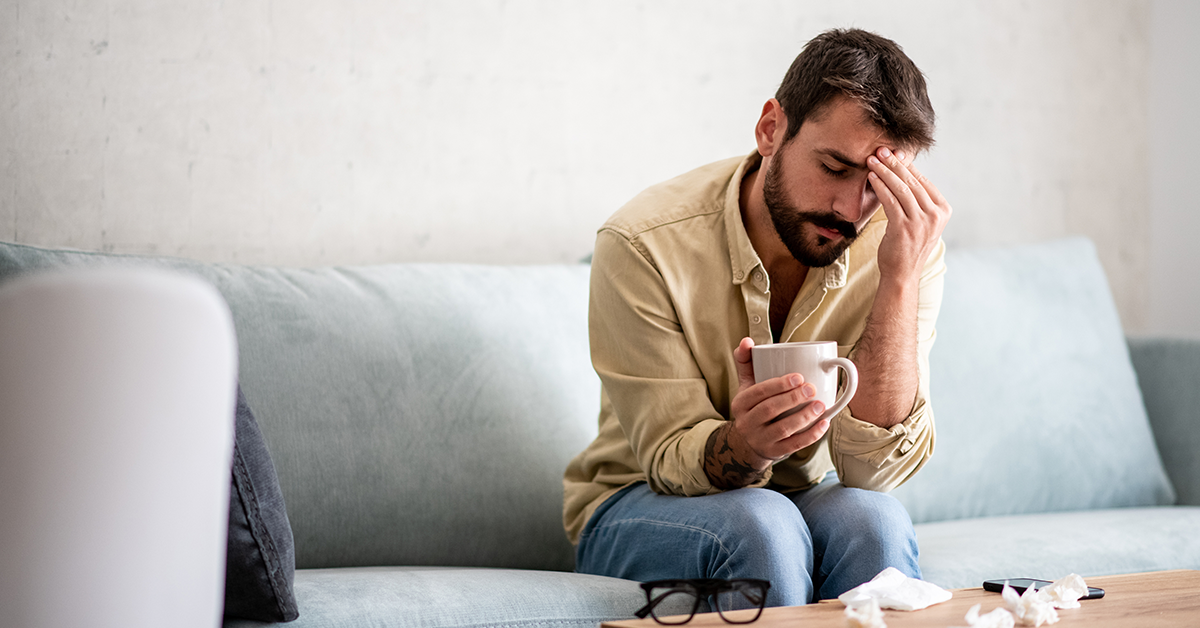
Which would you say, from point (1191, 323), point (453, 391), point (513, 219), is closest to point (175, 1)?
point (513, 219)

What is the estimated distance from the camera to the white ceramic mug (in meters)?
1.04

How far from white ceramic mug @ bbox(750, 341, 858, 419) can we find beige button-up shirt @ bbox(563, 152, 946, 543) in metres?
0.21

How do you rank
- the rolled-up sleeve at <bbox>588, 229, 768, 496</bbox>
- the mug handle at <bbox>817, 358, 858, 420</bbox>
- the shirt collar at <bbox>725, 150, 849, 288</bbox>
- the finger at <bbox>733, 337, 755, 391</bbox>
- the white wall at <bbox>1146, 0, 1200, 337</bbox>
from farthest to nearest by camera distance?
the white wall at <bbox>1146, 0, 1200, 337</bbox> < the shirt collar at <bbox>725, 150, 849, 288</bbox> < the rolled-up sleeve at <bbox>588, 229, 768, 496</bbox> < the finger at <bbox>733, 337, 755, 391</bbox> < the mug handle at <bbox>817, 358, 858, 420</bbox>

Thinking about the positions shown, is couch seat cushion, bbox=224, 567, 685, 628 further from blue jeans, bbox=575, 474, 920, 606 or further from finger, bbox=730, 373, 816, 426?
finger, bbox=730, 373, 816, 426

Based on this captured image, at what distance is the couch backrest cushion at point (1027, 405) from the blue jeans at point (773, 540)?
66 cm

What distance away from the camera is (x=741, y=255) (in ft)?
4.55

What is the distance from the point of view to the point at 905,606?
0.89 m

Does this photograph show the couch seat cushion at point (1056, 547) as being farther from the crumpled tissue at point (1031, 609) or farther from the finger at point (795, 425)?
the crumpled tissue at point (1031, 609)

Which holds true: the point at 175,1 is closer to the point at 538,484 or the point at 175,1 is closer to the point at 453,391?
the point at 453,391

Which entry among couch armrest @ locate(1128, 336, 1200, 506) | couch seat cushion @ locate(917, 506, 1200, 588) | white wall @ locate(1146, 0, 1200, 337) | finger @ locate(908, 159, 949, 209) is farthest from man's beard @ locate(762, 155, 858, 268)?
white wall @ locate(1146, 0, 1200, 337)

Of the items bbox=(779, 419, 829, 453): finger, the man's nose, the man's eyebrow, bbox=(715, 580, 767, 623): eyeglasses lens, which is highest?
the man's eyebrow

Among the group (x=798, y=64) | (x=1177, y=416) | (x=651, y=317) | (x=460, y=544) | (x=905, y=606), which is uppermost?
(x=798, y=64)

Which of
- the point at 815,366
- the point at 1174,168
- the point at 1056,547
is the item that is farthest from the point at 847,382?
the point at 1174,168

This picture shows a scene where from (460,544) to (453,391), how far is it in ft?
0.80
